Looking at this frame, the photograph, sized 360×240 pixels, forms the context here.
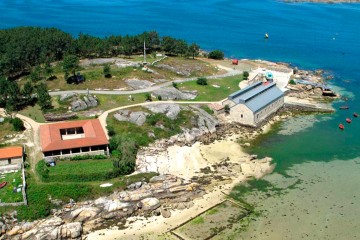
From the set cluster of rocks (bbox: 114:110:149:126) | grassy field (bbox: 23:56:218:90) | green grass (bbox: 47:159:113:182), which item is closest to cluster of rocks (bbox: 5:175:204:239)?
green grass (bbox: 47:159:113:182)

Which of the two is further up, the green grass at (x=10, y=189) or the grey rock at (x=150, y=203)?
the green grass at (x=10, y=189)

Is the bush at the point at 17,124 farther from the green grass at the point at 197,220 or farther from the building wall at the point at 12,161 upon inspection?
the green grass at the point at 197,220

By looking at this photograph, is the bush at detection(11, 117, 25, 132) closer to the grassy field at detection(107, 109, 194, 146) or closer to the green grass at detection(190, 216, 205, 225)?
the grassy field at detection(107, 109, 194, 146)

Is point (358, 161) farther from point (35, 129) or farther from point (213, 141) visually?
point (35, 129)

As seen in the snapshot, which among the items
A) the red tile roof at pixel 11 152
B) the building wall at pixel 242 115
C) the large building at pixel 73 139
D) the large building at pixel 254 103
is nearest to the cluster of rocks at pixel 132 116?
the large building at pixel 73 139

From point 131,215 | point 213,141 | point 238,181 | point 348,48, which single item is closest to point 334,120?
point 213,141

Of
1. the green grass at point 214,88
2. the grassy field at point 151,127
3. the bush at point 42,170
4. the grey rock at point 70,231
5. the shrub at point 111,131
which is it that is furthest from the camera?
the green grass at point 214,88

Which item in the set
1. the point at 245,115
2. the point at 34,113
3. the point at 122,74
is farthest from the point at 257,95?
the point at 34,113
